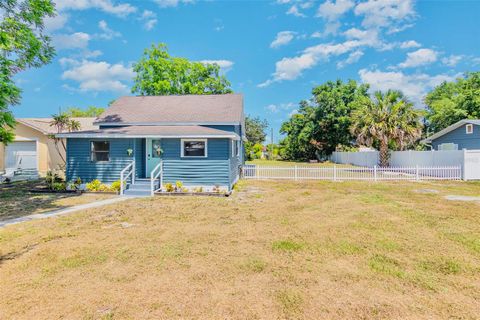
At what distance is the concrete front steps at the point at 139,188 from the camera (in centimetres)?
1180

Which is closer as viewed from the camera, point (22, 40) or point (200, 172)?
point (22, 40)

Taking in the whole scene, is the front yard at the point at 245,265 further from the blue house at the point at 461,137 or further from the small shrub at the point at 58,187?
the blue house at the point at 461,137

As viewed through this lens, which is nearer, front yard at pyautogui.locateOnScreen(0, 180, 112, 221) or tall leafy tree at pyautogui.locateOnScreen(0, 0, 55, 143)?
front yard at pyautogui.locateOnScreen(0, 180, 112, 221)

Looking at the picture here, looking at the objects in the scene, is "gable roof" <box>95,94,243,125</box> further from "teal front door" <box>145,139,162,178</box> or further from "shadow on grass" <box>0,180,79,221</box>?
"shadow on grass" <box>0,180,79,221</box>

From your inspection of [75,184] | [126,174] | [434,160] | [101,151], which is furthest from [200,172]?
[434,160]

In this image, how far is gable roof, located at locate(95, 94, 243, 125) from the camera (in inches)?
604

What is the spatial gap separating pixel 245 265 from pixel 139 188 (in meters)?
9.27

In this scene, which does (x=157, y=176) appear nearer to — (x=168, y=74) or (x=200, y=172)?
(x=200, y=172)

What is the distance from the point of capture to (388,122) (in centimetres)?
2106

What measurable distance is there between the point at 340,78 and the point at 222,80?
19.0 meters

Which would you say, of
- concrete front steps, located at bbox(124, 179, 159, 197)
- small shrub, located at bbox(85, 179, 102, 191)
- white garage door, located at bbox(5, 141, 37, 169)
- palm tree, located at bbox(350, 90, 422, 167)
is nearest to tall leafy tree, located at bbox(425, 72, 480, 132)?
palm tree, located at bbox(350, 90, 422, 167)

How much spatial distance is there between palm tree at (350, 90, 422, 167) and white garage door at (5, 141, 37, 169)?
81.6 feet

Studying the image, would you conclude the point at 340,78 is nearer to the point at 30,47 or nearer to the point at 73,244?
the point at 30,47

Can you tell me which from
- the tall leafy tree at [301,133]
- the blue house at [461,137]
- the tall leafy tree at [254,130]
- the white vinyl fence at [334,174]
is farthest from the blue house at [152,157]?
the tall leafy tree at [254,130]
